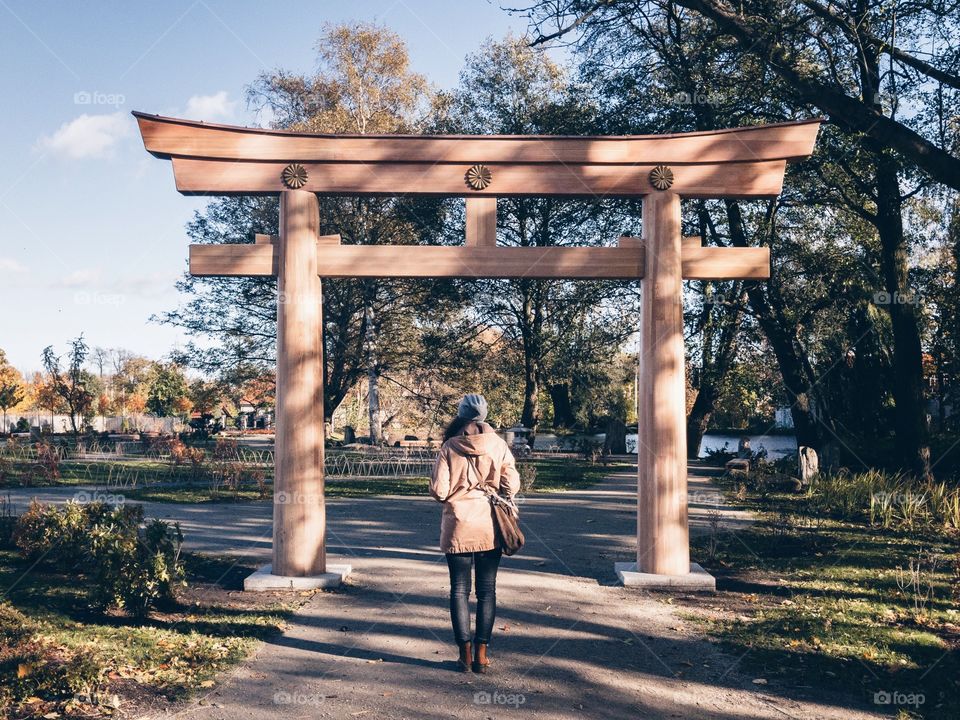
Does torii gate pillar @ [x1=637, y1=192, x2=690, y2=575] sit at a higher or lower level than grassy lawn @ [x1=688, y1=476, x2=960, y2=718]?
higher

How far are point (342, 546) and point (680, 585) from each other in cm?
457

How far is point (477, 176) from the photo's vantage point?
8031mm

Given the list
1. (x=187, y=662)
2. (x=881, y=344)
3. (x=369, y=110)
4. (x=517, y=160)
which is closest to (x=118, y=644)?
(x=187, y=662)

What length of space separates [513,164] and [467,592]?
4637 mm

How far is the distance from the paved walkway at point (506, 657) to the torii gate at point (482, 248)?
908 millimetres

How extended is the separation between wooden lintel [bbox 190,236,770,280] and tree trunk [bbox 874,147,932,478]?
856cm

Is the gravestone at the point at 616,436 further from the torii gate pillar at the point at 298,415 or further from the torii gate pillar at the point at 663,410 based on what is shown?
the torii gate pillar at the point at 298,415

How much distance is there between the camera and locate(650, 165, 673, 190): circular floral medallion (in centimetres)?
812

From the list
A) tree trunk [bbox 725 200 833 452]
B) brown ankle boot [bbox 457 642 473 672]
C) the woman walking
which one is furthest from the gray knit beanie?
tree trunk [bbox 725 200 833 452]

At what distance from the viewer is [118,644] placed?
5.84 m

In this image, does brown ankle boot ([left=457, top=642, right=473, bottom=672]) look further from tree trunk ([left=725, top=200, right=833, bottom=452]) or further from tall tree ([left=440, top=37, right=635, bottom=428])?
tall tree ([left=440, top=37, right=635, bottom=428])

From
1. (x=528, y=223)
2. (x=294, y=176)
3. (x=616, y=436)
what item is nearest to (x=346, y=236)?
(x=528, y=223)

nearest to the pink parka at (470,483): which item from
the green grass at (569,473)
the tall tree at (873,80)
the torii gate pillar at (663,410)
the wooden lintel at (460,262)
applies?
the wooden lintel at (460,262)

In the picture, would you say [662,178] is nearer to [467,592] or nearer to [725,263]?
[725,263]
